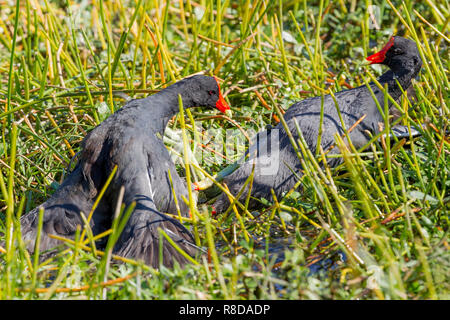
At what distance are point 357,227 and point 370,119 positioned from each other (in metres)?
1.36

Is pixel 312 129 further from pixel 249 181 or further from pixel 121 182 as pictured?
pixel 121 182

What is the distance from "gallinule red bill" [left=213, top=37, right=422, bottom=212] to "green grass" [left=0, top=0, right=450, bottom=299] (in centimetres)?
15

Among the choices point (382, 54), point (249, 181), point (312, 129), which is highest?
point (382, 54)

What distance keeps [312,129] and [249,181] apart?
0.62 meters

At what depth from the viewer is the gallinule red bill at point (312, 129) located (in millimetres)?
3689

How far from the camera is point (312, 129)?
382 cm

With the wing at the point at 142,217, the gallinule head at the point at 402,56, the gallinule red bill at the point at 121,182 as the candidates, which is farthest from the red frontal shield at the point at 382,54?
the wing at the point at 142,217

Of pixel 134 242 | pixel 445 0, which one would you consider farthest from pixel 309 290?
pixel 445 0

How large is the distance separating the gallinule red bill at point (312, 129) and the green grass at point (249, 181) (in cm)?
15

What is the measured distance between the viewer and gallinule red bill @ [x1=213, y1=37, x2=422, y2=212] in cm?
369

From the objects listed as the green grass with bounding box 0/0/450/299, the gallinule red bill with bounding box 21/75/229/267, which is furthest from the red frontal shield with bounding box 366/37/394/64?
the gallinule red bill with bounding box 21/75/229/267

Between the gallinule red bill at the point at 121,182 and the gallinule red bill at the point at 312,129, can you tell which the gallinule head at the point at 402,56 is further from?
the gallinule red bill at the point at 121,182

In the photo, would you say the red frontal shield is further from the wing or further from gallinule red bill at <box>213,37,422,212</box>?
the wing

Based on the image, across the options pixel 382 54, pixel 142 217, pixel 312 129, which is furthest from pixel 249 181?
pixel 382 54
